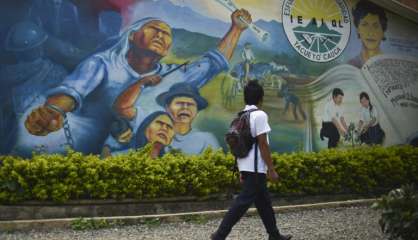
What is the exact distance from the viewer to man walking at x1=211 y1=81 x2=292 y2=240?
5.44 m

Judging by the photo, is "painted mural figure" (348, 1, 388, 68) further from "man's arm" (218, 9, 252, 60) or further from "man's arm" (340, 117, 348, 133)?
"man's arm" (218, 9, 252, 60)

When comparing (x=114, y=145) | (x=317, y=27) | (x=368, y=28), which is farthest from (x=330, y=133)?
(x=114, y=145)

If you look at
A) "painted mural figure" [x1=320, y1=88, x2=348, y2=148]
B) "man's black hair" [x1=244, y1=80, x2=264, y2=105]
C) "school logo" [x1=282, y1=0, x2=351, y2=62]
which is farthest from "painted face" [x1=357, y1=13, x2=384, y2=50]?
"man's black hair" [x1=244, y1=80, x2=264, y2=105]

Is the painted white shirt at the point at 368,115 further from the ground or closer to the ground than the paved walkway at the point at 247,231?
further from the ground

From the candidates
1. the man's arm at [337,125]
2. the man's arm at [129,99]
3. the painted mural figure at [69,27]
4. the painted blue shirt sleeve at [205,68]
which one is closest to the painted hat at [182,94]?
the painted blue shirt sleeve at [205,68]

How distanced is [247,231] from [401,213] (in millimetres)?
2388

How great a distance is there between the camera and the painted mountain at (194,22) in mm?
8664

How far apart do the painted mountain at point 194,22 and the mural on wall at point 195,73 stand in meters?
0.02

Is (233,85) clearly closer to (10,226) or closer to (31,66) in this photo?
(31,66)

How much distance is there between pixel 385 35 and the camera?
1030 cm

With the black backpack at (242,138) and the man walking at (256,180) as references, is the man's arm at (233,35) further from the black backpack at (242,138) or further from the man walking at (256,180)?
the black backpack at (242,138)

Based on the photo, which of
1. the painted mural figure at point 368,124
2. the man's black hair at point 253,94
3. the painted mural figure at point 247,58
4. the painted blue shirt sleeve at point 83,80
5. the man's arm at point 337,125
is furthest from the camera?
the painted mural figure at point 368,124

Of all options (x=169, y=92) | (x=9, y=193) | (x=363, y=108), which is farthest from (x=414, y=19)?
(x=9, y=193)

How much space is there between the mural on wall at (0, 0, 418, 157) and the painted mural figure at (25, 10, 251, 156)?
0.6 inches
